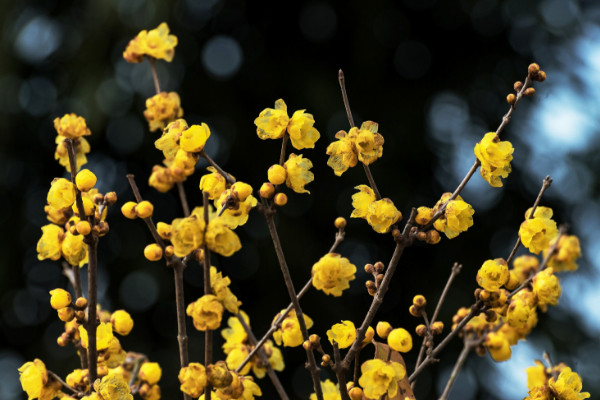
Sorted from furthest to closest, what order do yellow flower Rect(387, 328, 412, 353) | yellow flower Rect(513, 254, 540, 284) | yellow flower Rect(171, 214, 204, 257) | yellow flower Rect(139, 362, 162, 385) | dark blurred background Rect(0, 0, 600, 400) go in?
dark blurred background Rect(0, 0, 600, 400)
yellow flower Rect(513, 254, 540, 284)
yellow flower Rect(139, 362, 162, 385)
yellow flower Rect(387, 328, 412, 353)
yellow flower Rect(171, 214, 204, 257)

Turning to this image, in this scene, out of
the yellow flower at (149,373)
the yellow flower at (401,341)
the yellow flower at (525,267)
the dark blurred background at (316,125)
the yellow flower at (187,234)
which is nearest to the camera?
the yellow flower at (187,234)

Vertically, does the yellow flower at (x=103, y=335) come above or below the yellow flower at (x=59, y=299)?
below

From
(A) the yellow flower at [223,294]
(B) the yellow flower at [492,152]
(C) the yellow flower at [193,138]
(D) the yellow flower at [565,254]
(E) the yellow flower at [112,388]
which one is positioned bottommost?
(E) the yellow flower at [112,388]

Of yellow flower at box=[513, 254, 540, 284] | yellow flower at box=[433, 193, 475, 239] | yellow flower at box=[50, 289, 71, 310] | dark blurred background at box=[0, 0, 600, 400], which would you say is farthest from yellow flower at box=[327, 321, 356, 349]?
dark blurred background at box=[0, 0, 600, 400]

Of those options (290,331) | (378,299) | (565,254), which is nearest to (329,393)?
(290,331)

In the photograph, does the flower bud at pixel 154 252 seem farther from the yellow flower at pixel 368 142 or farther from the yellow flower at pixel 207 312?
the yellow flower at pixel 368 142

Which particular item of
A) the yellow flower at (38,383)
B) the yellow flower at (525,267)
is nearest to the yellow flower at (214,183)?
the yellow flower at (38,383)

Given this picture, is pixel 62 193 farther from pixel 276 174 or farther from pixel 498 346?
pixel 498 346

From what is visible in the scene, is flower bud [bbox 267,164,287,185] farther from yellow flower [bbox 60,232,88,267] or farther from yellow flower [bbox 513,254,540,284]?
yellow flower [bbox 513,254,540,284]

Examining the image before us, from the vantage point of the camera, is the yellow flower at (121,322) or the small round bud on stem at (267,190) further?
the yellow flower at (121,322)
